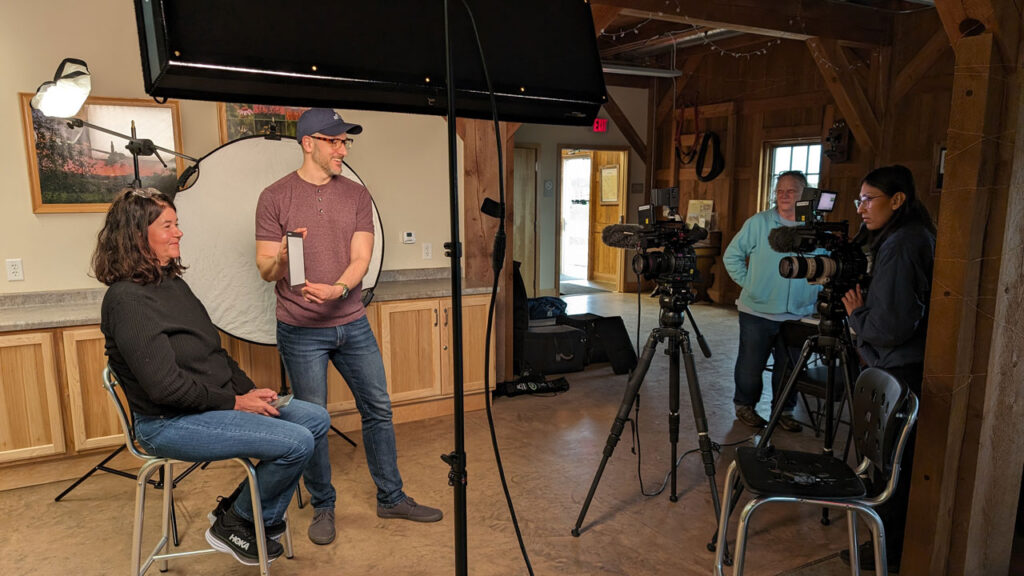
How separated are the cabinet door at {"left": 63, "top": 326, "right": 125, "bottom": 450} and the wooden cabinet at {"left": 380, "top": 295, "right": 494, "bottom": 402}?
1.28 meters

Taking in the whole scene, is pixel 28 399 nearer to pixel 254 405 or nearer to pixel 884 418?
pixel 254 405

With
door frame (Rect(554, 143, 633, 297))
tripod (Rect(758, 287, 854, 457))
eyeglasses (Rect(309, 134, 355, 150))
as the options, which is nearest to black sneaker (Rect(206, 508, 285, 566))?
eyeglasses (Rect(309, 134, 355, 150))

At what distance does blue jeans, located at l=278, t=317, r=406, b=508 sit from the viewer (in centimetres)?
234

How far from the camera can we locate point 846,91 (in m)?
5.60

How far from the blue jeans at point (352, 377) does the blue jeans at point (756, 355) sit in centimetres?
198

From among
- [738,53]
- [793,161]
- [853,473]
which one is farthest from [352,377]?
[738,53]

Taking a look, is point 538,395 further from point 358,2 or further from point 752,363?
point 358,2

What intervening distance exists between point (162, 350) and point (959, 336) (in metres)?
2.27

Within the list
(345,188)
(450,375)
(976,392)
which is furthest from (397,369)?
(976,392)

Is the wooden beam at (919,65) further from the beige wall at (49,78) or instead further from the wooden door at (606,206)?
the beige wall at (49,78)

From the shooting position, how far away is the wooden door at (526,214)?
24.9 ft

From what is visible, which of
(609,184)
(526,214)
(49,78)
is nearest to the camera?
(49,78)

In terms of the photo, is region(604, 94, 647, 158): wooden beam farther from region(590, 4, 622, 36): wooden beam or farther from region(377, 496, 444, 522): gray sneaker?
region(377, 496, 444, 522): gray sneaker

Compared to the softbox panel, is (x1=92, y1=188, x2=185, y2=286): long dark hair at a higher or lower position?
lower
